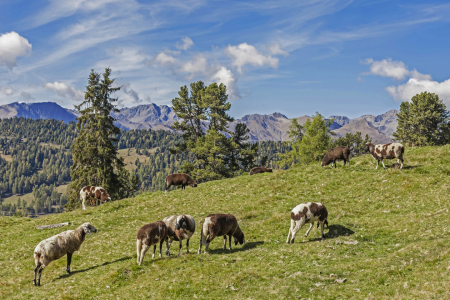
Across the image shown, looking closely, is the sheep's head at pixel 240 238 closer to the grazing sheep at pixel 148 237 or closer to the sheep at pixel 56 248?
the grazing sheep at pixel 148 237

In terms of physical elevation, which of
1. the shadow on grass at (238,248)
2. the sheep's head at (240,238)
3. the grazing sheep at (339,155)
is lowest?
the shadow on grass at (238,248)

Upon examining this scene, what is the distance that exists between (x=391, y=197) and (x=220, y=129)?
59.1m

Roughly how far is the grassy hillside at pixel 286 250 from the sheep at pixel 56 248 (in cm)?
104

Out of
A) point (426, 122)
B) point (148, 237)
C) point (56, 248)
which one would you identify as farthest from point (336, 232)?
point (426, 122)

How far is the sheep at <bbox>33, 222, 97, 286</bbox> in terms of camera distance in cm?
1794

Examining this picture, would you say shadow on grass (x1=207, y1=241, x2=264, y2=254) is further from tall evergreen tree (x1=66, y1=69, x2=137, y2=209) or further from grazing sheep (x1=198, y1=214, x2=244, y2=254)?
tall evergreen tree (x1=66, y1=69, x2=137, y2=209)

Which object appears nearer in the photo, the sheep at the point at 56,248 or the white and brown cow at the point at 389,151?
the sheep at the point at 56,248

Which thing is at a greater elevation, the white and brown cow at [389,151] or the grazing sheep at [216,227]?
the white and brown cow at [389,151]

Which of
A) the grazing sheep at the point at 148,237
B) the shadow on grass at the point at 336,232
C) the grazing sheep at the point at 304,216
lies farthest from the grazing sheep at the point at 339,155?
the grazing sheep at the point at 148,237

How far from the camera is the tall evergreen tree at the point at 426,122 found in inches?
3356

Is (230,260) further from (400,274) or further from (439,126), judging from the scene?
(439,126)

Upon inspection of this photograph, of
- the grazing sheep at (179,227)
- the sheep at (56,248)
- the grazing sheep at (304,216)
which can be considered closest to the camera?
the sheep at (56,248)

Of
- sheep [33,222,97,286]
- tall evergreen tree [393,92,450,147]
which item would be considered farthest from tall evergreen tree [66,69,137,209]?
tall evergreen tree [393,92,450,147]

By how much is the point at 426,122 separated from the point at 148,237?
311 ft
